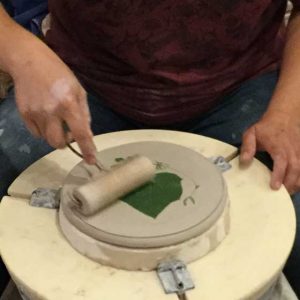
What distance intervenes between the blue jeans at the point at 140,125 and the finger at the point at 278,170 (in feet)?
0.27

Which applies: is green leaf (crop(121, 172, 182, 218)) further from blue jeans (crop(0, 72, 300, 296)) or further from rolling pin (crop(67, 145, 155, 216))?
blue jeans (crop(0, 72, 300, 296))

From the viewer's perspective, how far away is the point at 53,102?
83cm

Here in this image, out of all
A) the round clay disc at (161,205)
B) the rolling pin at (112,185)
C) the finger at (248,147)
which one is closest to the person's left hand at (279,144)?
the finger at (248,147)

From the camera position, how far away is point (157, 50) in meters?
1.03

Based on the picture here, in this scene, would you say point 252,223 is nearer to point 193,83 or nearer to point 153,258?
point 153,258

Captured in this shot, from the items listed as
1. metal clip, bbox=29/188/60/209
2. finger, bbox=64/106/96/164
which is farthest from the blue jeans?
finger, bbox=64/106/96/164

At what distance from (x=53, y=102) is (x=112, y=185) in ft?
0.46

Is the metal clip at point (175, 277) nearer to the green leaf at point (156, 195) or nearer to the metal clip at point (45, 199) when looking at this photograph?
the green leaf at point (156, 195)

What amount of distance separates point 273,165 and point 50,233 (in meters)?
0.37

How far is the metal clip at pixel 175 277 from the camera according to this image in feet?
2.56

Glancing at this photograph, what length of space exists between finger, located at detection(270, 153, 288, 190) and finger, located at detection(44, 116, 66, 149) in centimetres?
33

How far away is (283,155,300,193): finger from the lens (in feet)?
3.18

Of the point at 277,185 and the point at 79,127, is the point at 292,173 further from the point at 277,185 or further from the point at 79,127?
the point at 79,127

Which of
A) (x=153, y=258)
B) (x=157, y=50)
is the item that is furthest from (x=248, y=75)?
(x=153, y=258)
